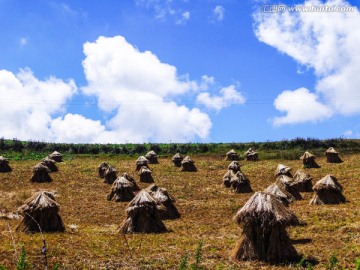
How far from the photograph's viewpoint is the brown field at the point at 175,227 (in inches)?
543

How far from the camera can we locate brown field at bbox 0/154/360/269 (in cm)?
1379

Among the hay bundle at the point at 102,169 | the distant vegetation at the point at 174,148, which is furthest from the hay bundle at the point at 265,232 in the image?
the distant vegetation at the point at 174,148

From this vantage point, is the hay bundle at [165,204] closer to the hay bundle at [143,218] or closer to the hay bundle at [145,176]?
the hay bundle at [143,218]

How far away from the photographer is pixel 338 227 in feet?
62.1

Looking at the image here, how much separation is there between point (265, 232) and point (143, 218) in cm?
705

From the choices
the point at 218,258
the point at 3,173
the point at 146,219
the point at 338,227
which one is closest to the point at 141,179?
the point at 3,173

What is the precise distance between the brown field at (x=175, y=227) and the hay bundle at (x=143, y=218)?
64 cm

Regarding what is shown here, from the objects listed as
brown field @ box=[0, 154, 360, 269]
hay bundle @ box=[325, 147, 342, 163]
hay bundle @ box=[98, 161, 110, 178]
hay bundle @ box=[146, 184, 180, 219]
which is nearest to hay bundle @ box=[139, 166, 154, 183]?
brown field @ box=[0, 154, 360, 269]

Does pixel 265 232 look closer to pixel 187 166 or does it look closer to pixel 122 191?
pixel 122 191

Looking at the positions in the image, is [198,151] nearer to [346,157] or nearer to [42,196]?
[346,157]

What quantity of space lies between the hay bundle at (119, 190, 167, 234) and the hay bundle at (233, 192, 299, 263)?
5.93 m

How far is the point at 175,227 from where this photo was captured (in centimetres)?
2108

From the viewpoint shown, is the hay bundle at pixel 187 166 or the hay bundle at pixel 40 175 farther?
the hay bundle at pixel 187 166

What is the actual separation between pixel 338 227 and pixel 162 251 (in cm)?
834
